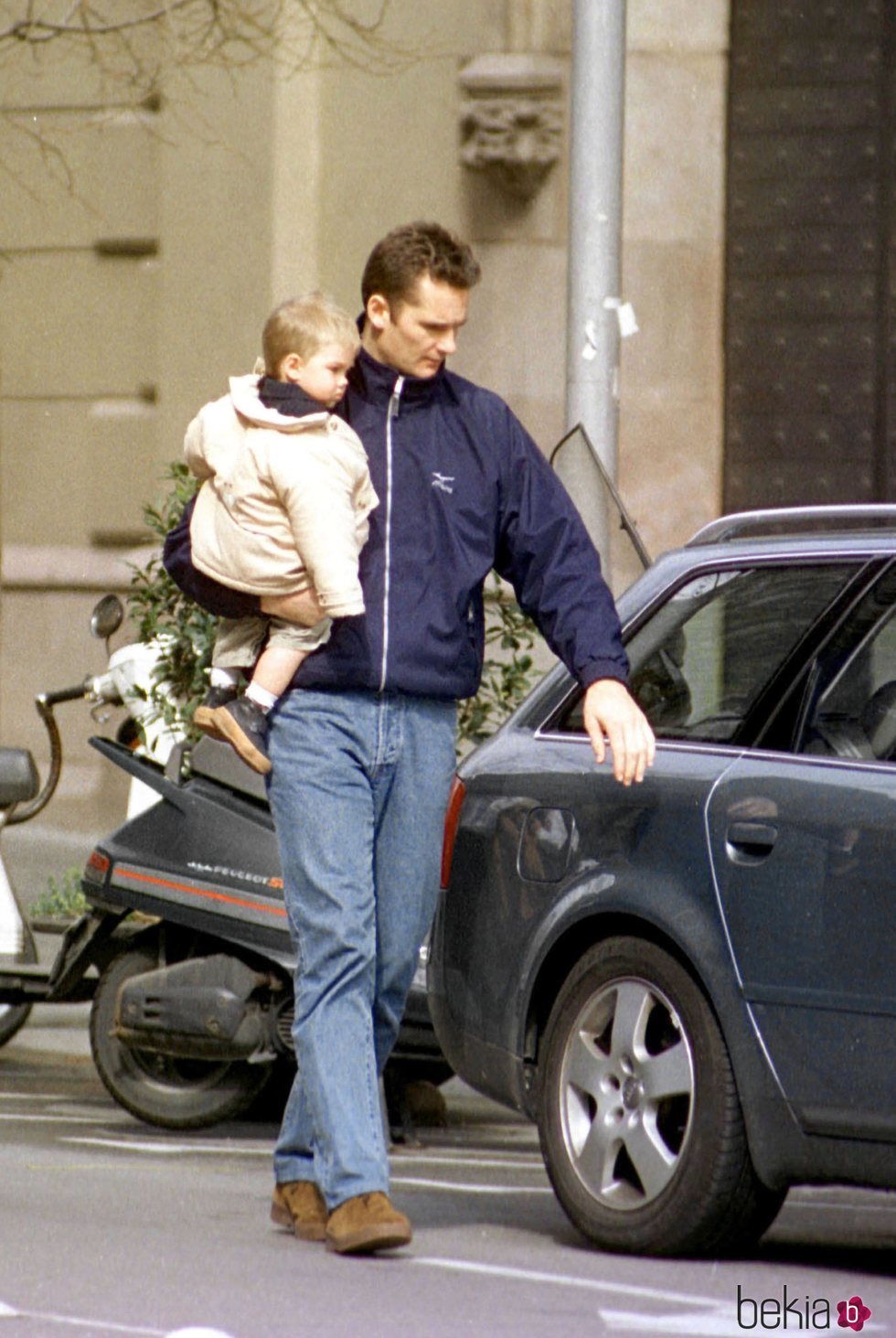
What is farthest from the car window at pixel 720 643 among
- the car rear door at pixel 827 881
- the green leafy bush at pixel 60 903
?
the green leafy bush at pixel 60 903

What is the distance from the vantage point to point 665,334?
45.9ft

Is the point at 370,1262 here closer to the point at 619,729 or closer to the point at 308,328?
the point at 619,729

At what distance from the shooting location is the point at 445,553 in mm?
5543

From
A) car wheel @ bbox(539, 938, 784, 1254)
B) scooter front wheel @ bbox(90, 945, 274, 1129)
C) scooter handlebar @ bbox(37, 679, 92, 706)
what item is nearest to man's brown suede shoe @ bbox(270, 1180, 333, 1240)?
car wheel @ bbox(539, 938, 784, 1254)

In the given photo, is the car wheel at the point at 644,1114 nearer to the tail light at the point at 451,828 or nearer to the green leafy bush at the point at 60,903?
the tail light at the point at 451,828

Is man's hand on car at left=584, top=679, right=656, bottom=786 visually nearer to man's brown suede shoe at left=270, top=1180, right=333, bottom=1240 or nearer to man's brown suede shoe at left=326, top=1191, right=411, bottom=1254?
man's brown suede shoe at left=326, top=1191, right=411, bottom=1254

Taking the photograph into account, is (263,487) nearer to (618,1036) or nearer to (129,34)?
(618,1036)

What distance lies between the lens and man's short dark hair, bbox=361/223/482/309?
18.2 ft

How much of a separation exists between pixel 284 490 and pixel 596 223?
3704 millimetres

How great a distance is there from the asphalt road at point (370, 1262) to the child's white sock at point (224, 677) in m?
1.08

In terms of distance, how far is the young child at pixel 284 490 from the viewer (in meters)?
5.40

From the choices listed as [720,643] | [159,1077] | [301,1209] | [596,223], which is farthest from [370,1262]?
[596,223]

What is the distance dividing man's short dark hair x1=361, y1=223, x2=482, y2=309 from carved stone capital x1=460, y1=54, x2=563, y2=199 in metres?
8.45

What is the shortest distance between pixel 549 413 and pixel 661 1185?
29.3ft
